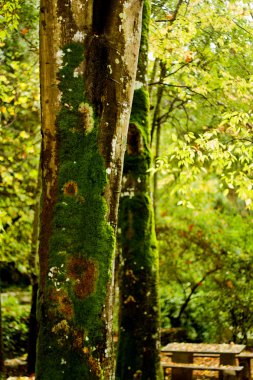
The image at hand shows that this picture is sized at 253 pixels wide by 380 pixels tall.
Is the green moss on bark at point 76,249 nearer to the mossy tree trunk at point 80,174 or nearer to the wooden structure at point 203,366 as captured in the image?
the mossy tree trunk at point 80,174

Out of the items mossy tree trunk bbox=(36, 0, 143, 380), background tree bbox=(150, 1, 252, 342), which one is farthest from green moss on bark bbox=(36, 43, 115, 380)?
background tree bbox=(150, 1, 252, 342)

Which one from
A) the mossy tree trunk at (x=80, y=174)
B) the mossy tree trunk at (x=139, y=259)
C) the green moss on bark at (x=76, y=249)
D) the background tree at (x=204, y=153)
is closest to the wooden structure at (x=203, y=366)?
the mossy tree trunk at (x=139, y=259)

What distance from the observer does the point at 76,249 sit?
4.50 meters

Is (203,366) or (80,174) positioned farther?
(203,366)

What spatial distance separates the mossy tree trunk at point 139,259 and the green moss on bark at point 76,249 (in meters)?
2.81

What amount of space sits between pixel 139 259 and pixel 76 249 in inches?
121

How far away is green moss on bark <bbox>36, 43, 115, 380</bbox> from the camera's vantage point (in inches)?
173

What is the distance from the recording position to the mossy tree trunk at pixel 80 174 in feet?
14.5

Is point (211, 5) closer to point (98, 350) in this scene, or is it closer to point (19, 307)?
point (98, 350)

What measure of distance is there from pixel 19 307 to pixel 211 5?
1074cm

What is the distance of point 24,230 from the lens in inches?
580

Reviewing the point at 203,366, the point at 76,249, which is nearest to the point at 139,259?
the point at 203,366

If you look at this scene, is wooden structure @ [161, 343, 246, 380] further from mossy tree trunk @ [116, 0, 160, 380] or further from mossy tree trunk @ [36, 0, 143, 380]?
mossy tree trunk @ [36, 0, 143, 380]

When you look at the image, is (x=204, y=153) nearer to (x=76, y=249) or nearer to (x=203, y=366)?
(x=203, y=366)
